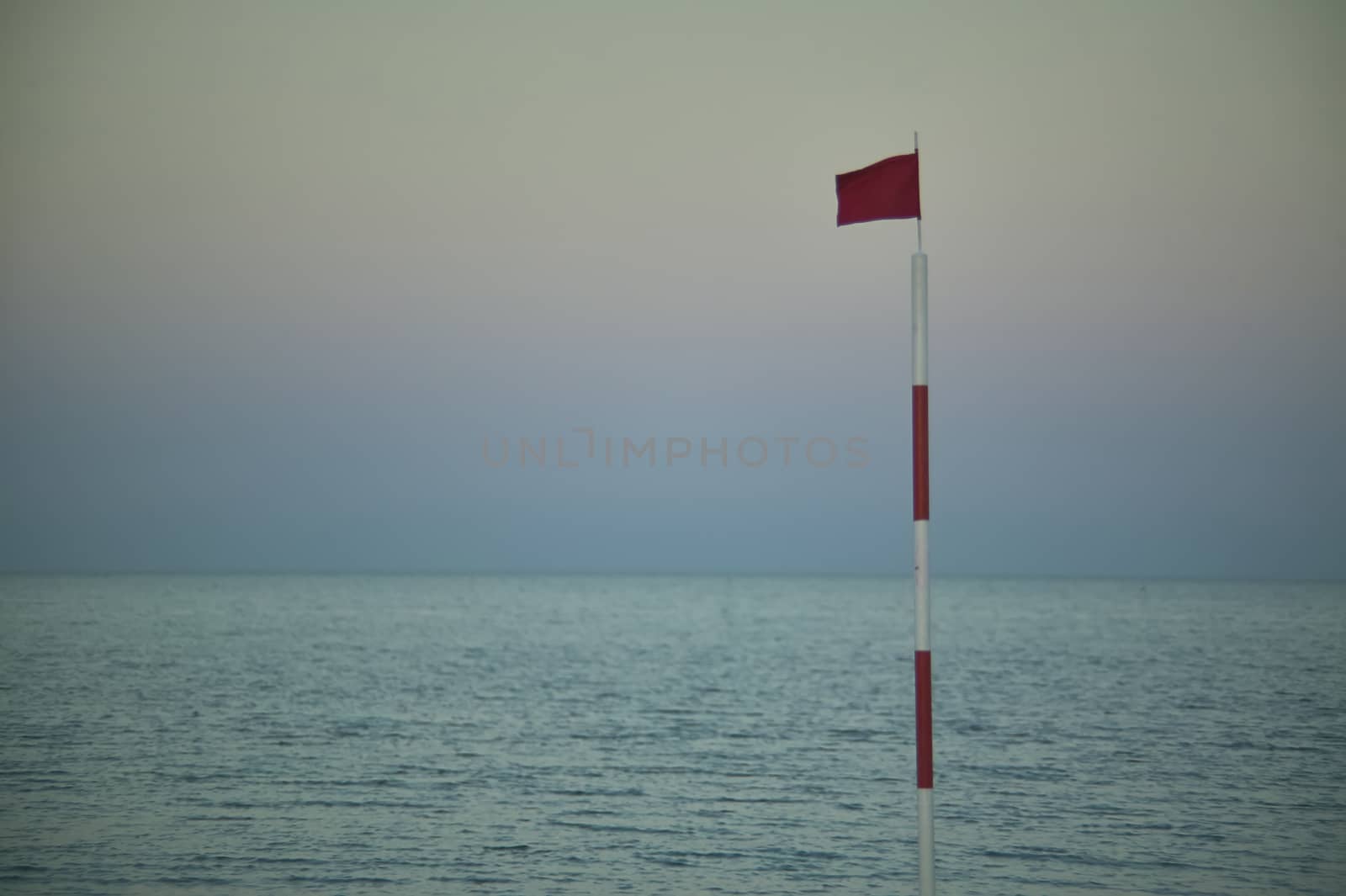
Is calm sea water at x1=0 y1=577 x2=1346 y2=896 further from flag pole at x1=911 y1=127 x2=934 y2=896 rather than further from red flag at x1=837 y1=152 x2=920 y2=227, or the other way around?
red flag at x1=837 y1=152 x2=920 y2=227

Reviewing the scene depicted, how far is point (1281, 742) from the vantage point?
19.7m

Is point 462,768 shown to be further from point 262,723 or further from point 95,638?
point 95,638

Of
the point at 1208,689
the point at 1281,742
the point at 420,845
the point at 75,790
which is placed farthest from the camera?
the point at 1208,689

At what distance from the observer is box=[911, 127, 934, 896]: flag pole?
7.01 meters

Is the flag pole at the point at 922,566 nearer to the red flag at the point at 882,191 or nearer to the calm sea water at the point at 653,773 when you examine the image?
the red flag at the point at 882,191

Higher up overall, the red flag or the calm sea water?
the red flag

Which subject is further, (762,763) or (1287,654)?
(1287,654)

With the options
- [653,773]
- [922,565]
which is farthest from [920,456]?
[653,773]

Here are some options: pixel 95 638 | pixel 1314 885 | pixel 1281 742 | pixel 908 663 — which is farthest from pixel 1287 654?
pixel 95 638

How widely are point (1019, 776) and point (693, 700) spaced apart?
9.81 meters

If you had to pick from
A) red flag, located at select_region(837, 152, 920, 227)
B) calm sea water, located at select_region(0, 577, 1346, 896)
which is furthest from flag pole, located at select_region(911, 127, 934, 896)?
calm sea water, located at select_region(0, 577, 1346, 896)

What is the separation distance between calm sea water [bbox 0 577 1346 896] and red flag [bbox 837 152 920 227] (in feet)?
19.7

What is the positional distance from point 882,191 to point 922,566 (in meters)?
2.32

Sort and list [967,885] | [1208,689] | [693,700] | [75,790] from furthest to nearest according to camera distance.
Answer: [1208,689] → [693,700] → [75,790] → [967,885]
